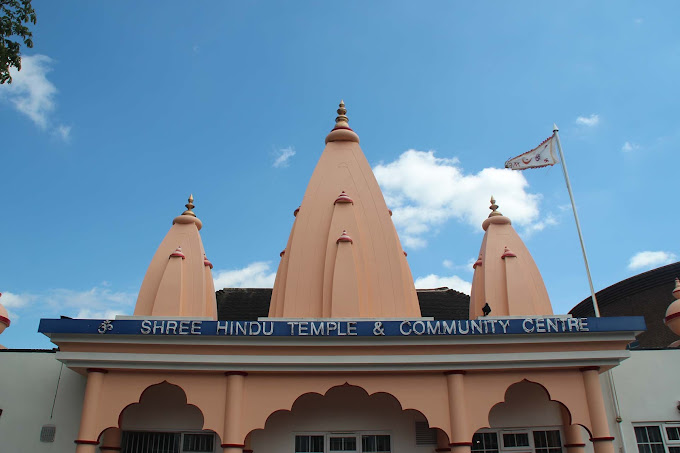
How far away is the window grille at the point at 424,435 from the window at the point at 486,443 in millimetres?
895

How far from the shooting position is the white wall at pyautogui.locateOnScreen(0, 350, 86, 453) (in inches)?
475

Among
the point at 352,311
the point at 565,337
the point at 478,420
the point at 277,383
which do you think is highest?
the point at 352,311

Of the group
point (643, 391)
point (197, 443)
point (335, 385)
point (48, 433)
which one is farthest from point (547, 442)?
point (48, 433)

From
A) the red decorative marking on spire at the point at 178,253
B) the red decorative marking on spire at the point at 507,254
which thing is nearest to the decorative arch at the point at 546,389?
the red decorative marking on spire at the point at 507,254

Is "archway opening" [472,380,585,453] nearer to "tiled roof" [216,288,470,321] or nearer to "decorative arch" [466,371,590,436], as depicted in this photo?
"decorative arch" [466,371,590,436]

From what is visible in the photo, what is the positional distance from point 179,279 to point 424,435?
721 cm

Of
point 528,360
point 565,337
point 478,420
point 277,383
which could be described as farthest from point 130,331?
point 565,337

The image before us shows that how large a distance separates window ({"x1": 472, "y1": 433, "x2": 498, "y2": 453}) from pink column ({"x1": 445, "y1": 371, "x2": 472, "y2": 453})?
6.07 ft

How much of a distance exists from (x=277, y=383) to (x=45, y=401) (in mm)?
5683

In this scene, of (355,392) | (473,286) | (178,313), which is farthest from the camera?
(473,286)

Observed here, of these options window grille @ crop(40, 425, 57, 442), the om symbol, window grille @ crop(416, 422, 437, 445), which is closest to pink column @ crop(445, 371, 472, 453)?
window grille @ crop(416, 422, 437, 445)

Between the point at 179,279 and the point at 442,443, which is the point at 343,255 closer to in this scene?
the point at 179,279

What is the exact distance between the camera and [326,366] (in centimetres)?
1064

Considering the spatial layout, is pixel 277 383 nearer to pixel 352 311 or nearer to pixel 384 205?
pixel 352 311
